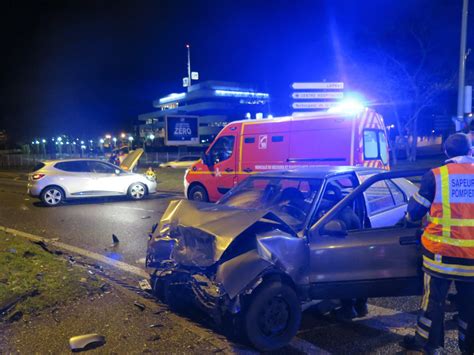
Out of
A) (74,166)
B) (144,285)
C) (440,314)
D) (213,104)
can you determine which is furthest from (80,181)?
(213,104)

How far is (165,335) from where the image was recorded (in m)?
3.64

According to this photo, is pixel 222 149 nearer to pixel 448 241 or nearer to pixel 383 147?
pixel 383 147

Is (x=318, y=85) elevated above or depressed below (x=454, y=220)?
above

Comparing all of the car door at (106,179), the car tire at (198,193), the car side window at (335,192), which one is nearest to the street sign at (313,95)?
the car tire at (198,193)

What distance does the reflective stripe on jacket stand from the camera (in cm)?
276

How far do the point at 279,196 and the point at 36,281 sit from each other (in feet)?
10.3

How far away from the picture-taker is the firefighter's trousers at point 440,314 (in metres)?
2.85

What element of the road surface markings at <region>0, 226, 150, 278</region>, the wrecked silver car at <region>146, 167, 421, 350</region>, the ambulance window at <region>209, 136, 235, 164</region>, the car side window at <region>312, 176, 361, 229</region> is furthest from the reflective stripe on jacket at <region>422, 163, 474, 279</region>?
the ambulance window at <region>209, 136, 235, 164</region>

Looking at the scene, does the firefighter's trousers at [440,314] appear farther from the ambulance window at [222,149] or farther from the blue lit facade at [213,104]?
the blue lit facade at [213,104]

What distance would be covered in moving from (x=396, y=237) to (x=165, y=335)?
89.6 inches

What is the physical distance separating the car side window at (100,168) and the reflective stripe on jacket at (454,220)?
11842 mm

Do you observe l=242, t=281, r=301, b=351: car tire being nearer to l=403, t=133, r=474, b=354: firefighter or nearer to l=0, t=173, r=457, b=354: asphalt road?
l=0, t=173, r=457, b=354: asphalt road

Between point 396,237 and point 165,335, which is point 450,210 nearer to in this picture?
point 396,237

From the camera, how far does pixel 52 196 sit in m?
12.4
